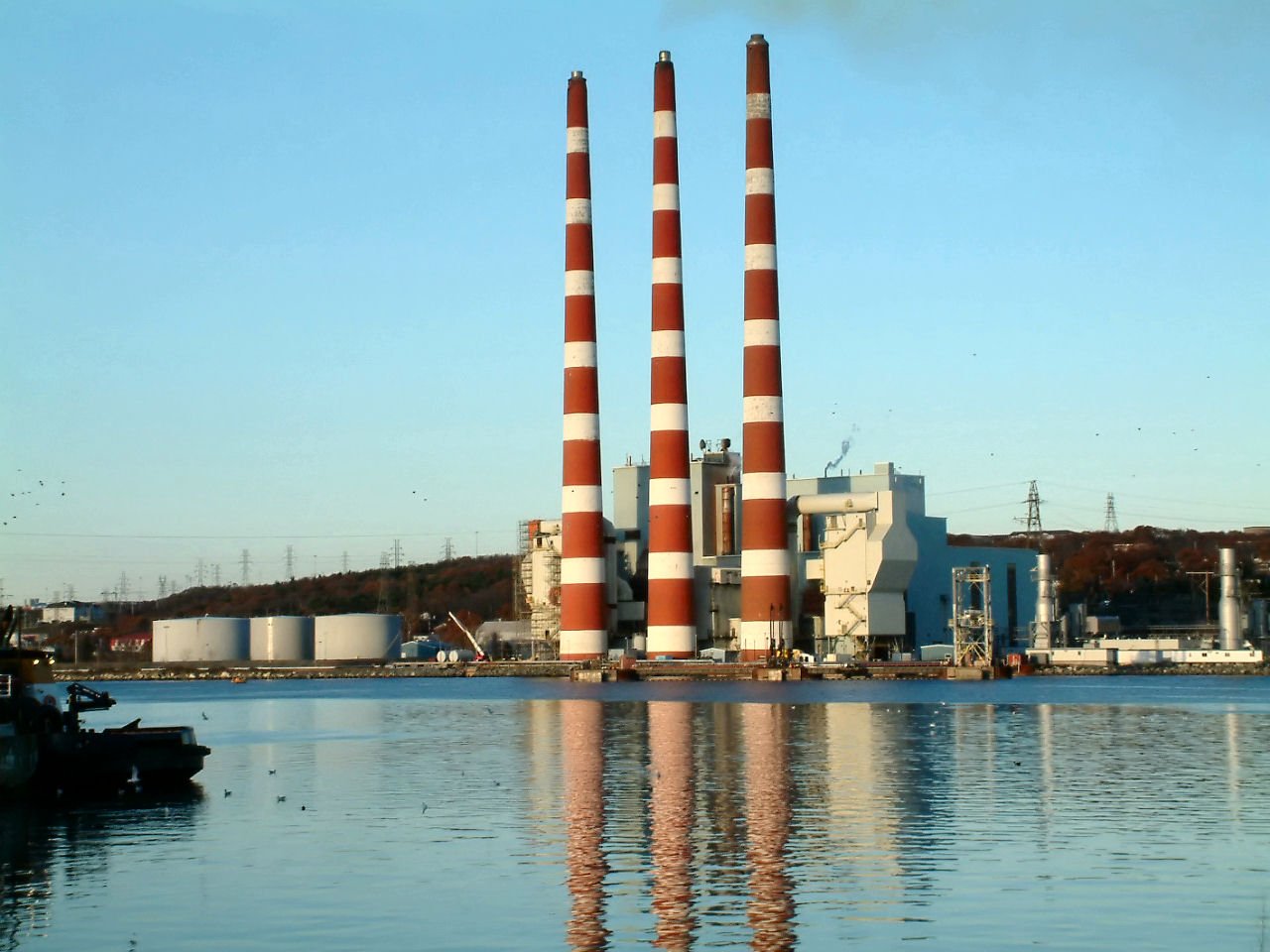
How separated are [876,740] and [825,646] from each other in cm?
4590

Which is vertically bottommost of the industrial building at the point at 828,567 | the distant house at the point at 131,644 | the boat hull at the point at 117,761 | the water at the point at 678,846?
the water at the point at 678,846

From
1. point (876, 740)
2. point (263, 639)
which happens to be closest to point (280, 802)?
point (876, 740)

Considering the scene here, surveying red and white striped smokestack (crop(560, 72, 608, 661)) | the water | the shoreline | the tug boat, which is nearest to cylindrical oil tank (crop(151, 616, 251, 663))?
the shoreline

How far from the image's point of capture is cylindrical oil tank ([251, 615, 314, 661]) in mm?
130000

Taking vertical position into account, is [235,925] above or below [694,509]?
below

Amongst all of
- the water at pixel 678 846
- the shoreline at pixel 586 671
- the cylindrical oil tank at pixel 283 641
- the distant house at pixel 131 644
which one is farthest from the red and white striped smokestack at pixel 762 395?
the distant house at pixel 131 644

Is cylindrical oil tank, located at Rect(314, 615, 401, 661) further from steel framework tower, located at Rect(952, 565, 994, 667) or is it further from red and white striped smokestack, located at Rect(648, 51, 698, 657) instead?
steel framework tower, located at Rect(952, 565, 994, 667)

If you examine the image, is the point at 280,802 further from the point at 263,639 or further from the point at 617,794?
the point at 263,639

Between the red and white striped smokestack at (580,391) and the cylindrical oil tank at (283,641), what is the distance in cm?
4930

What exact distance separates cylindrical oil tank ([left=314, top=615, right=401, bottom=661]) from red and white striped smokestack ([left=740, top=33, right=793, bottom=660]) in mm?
50257

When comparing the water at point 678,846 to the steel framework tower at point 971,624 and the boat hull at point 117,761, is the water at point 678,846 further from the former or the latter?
the steel framework tower at point 971,624

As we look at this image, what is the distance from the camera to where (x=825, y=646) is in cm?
8950

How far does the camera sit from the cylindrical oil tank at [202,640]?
131 m

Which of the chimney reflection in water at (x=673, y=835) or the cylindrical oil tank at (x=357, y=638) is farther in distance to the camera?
the cylindrical oil tank at (x=357, y=638)
